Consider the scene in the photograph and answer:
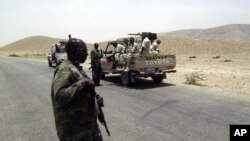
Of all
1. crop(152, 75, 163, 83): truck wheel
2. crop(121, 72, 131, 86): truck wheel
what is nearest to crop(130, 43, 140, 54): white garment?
crop(121, 72, 131, 86): truck wheel

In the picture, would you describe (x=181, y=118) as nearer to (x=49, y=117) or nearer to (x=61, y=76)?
(x=49, y=117)

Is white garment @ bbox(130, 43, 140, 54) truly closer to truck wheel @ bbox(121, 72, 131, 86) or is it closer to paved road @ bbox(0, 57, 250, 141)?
truck wheel @ bbox(121, 72, 131, 86)

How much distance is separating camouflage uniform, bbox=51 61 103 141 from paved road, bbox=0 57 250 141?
12.9ft

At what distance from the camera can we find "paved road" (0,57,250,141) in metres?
8.01

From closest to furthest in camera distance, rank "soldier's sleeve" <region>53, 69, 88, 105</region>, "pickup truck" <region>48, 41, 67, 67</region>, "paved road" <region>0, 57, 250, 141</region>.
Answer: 1. "soldier's sleeve" <region>53, 69, 88, 105</region>
2. "paved road" <region>0, 57, 250, 141</region>
3. "pickup truck" <region>48, 41, 67, 67</region>

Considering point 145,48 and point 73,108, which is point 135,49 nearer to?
point 145,48

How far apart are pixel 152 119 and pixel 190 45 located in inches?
2588

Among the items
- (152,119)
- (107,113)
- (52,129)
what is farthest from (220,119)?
(52,129)

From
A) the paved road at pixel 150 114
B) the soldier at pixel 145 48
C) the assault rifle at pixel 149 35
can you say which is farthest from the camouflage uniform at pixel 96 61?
the assault rifle at pixel 149 35

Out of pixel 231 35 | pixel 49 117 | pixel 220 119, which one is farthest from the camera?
pixel 231 35

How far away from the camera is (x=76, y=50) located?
388cm

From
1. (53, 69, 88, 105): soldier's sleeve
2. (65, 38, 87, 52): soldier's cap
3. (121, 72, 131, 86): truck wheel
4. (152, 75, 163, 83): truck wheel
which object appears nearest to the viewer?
(53, 69, 88, 105): soldier's sleeve

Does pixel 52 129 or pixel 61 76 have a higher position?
pixel 61 76

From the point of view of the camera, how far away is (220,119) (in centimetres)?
909
